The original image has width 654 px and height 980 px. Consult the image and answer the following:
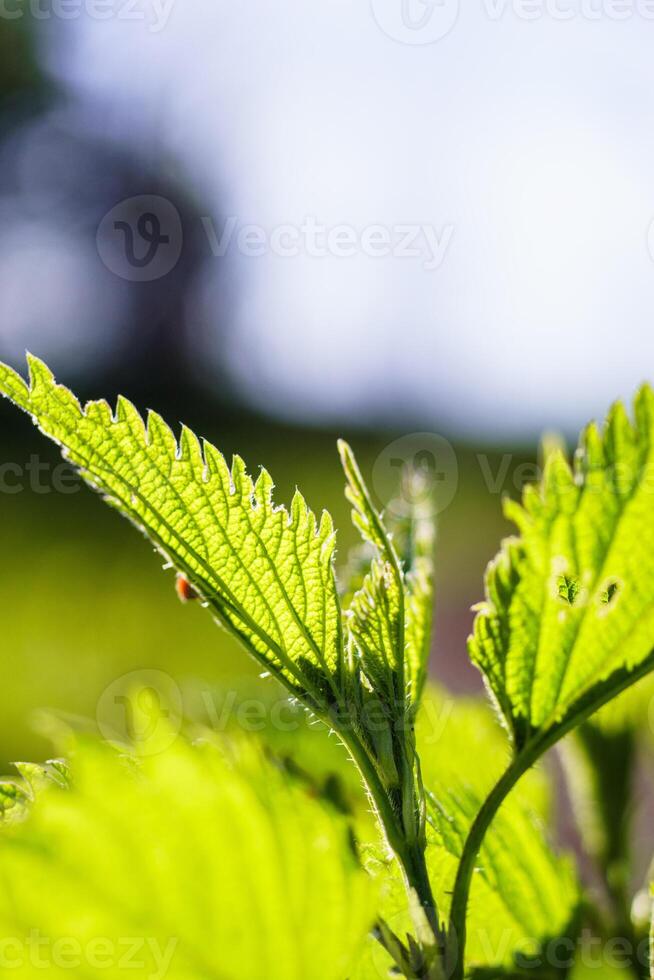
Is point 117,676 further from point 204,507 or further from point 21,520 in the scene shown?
point 21,520

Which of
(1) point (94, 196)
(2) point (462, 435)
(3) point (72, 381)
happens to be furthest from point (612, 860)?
(1) point (94, 196)
